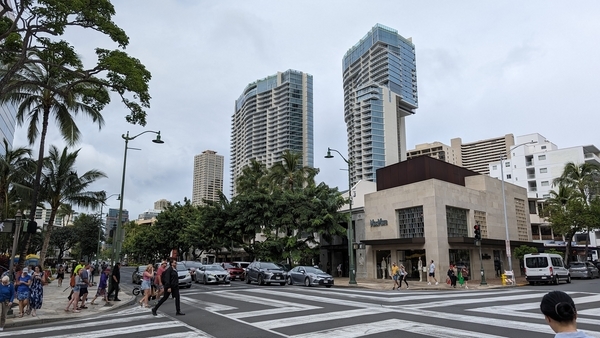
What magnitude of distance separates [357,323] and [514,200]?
36.2 m

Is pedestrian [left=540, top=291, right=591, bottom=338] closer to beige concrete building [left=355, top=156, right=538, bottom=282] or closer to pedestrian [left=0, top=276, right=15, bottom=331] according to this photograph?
pedestrian [left=0, top=276, right=15, bottom=331]

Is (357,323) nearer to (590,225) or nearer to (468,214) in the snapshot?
(468,214)

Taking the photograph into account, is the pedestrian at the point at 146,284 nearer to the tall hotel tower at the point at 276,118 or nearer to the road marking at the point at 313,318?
the road marking at the point at 313,318

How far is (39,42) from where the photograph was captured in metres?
15.5

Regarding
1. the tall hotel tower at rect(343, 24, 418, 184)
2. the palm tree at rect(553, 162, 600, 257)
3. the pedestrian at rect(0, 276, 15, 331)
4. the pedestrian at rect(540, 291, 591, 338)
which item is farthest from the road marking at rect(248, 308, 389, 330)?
the tall hotel tower at rect(343, 24, 418, 184)

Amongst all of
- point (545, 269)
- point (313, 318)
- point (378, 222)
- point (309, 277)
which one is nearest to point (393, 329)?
point (313, 318)

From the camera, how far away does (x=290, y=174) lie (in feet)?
147

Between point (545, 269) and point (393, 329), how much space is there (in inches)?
872

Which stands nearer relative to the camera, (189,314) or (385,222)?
(189,314)

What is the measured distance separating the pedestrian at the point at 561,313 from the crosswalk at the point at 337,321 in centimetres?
663

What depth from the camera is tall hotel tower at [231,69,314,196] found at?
168 meters

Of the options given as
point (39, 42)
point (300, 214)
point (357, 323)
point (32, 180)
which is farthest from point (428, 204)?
point (32, 180)

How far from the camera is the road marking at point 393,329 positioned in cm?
908

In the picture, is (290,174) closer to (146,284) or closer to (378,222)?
(378,222)
